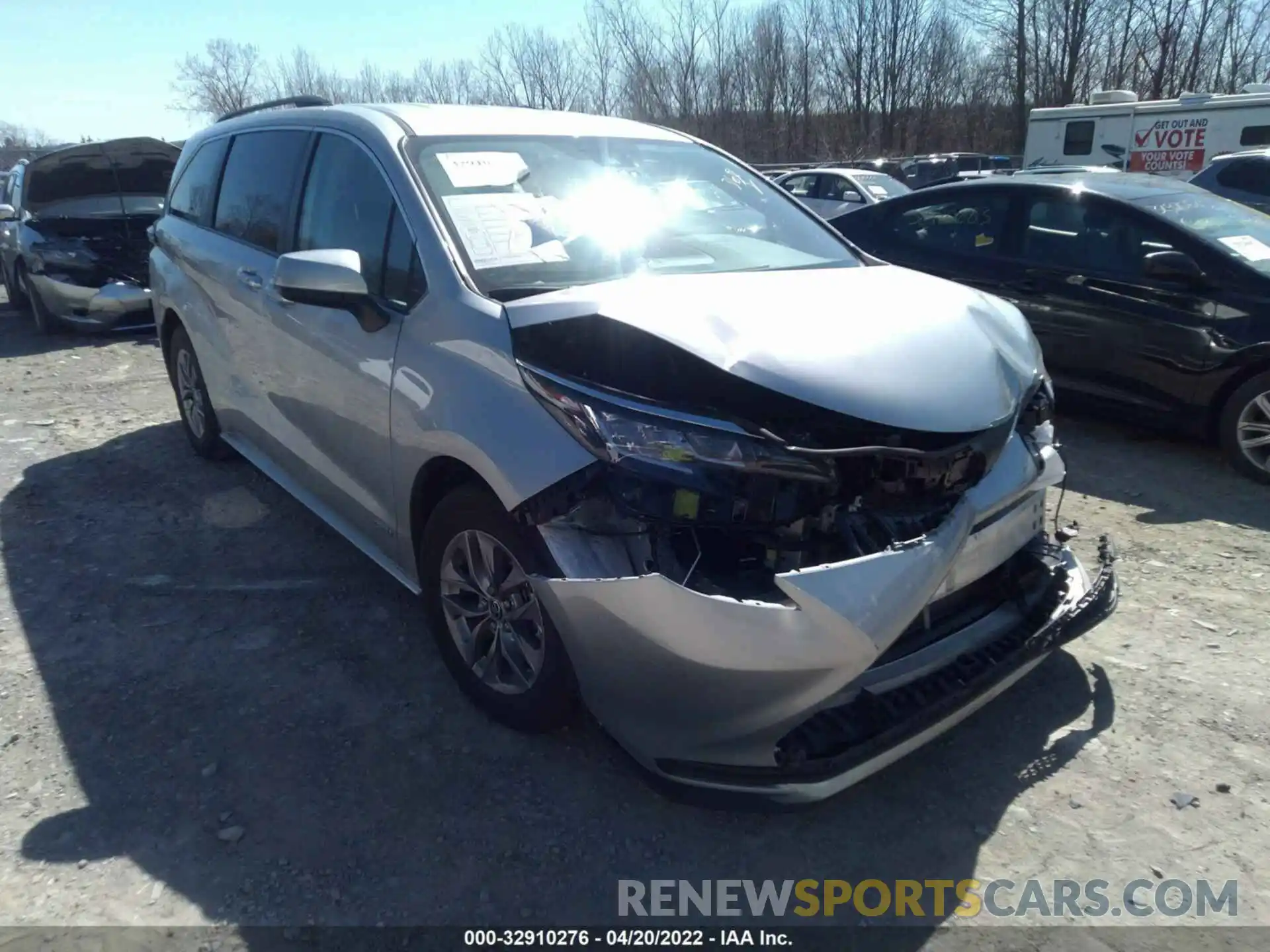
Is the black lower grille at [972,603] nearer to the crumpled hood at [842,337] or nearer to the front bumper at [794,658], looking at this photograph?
the front bumper at [794,658]

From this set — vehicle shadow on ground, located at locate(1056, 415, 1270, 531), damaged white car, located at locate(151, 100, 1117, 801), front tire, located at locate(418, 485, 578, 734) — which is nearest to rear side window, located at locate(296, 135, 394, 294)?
damaged white car, located at locate(151, 100, 1117, 801)

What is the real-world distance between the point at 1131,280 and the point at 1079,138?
1519 centimetres

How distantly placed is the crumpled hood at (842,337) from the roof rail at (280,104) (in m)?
2.35

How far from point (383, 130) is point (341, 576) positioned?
1867mm

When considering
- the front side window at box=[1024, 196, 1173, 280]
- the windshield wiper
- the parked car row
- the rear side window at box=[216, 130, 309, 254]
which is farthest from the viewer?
the parked car row

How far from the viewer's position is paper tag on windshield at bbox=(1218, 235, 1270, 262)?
5.34 metres

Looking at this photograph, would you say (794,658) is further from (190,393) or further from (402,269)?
(190,393)

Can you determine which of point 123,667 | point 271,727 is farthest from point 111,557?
point 271,727

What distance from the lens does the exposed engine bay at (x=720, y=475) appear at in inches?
92.0

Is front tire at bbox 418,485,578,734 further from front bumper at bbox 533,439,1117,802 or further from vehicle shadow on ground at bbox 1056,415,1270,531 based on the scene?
vehicle shadow on ground at bbox 1056,415,1270,531

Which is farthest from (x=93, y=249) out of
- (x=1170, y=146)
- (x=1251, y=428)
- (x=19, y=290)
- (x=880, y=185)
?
(x=1170, y=146)

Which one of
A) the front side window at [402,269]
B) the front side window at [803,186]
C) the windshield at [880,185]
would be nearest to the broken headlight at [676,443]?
the front side window at [402,269]

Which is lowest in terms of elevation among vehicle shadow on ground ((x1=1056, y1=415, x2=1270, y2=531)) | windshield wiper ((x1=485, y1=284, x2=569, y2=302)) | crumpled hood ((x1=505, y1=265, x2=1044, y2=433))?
vehicle shadow on ground ((x1=1056, y1=415, x2=1270, y2=531))

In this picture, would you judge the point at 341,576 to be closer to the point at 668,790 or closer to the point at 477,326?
the point at 477,326
